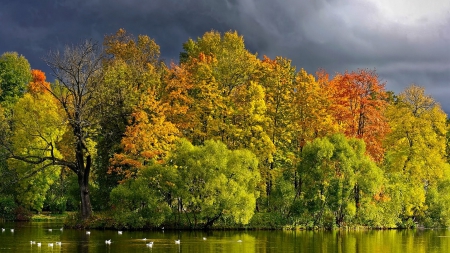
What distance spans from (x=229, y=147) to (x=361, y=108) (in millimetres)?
14921

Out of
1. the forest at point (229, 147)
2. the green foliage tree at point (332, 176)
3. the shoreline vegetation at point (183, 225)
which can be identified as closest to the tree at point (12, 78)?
the forest at point (229, 147)

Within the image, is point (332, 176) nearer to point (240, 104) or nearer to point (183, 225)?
point (240, 104)

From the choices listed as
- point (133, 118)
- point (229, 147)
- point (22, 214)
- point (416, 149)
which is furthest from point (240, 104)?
point (22, 214)

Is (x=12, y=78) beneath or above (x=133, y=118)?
above

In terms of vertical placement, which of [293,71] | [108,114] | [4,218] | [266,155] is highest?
[293,71]

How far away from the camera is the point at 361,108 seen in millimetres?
64812

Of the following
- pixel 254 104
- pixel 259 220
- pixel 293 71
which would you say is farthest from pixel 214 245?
pixel 293 71

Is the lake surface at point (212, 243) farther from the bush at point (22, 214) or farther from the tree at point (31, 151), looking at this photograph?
the bush at point (22, 214)

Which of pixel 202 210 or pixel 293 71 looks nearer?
pixel 202 210

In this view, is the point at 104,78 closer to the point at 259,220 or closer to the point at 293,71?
the point at 259,220

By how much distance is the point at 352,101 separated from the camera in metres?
65.0

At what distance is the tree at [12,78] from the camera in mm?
92062

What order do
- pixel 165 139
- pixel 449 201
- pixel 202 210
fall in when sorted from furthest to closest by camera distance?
1. pixel 449 201
2. pixel 165 139
3. pixel 202 210

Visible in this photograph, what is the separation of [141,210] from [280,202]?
14226 mm
